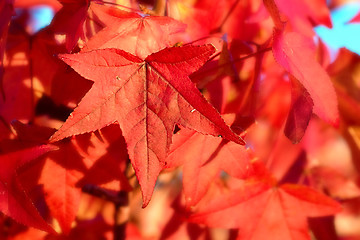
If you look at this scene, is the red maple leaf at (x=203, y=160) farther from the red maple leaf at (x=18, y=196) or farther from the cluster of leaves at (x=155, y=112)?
the red maple leaf at (x=18, y=196)

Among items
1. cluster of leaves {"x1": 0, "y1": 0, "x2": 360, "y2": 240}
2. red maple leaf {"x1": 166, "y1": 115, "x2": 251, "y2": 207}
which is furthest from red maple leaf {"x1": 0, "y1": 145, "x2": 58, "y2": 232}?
red maple leaf {"x1": 166, "y1": 115, "x2": 251, "y2": 207}

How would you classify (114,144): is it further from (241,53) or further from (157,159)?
(241,53)

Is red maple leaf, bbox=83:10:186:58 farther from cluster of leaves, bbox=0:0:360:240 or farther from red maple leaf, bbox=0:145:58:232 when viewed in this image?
red maple leaf, bbox=0:145:58:232

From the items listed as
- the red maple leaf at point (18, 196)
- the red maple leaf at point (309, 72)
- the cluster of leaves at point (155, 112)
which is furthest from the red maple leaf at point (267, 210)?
the red maple leaf at point (18, 196)

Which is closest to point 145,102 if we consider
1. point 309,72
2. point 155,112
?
point 155,112

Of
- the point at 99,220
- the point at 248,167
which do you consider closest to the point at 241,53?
the point at 248,167

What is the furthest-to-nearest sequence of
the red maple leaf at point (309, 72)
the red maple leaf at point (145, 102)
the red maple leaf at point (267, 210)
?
the red maple leaf at point (267, 210)
the red maple leaf at point (309, 72)
the red maple leaf at point (145, 102)
